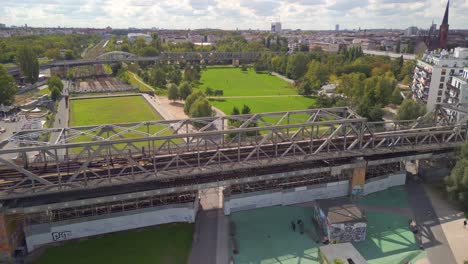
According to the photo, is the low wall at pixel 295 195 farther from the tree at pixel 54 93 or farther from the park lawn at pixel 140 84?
the park lawn at pixel 140 84

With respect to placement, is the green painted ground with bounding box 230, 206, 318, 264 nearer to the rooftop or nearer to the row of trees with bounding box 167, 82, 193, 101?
the rooftop

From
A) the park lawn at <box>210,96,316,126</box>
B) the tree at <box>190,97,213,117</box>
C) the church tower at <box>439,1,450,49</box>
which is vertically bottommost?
the park lawn at <box>210,96,316,126</box>

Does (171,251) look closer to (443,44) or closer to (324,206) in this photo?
(324,206)

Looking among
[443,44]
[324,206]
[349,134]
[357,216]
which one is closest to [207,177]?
[324,206]

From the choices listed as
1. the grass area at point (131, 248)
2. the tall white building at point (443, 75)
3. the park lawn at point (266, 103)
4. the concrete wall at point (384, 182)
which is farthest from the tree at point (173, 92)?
the concrete wall at point (384, 182)

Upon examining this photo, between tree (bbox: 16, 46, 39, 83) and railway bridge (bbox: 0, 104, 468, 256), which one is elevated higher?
tree (bbox: 16, 46, 39, 83)

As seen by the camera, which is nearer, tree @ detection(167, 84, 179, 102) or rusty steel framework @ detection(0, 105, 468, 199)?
rusty steel framework @ detection(0, 105, 468, 199)

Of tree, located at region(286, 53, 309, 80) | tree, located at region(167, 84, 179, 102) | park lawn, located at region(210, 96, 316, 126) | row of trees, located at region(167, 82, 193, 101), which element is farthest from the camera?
tree, located at region(286, 53, 309, 80)

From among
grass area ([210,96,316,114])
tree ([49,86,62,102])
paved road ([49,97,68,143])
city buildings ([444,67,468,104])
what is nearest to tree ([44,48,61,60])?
tree ([49,86,62,102])

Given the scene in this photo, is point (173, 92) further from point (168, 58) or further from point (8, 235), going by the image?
point (168, 58)
